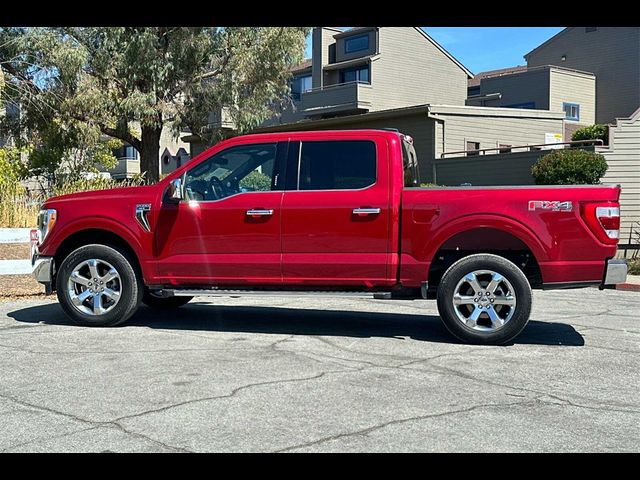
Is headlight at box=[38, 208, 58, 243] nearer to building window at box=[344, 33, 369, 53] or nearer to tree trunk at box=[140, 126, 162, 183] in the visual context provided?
tree trunk at box=[140, 126, 162, 183]

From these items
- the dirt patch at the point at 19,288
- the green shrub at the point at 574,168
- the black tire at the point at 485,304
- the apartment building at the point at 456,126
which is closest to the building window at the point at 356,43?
the apartment building at the point at 456,126

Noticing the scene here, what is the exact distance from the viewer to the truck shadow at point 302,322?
25.4ft

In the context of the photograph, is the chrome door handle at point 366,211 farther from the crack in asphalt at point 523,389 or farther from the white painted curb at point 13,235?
the white painted curb at point 13,235

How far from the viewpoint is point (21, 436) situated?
14.3ft

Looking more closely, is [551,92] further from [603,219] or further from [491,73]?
[603,219]

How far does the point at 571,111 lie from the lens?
33625mm

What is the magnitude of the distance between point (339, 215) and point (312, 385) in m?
2.28

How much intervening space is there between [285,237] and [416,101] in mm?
33336

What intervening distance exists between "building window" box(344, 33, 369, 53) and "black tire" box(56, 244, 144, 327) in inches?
1333

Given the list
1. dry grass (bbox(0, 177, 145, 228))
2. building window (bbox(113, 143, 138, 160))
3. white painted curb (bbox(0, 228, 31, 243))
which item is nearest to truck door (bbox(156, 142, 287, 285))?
white painted curb (bbox(0, 228, 31, 243))

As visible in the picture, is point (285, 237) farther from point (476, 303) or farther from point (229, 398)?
point (229, 398)

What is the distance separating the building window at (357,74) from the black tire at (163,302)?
30.7 metres

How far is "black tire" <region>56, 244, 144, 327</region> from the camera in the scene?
7.89 meters
